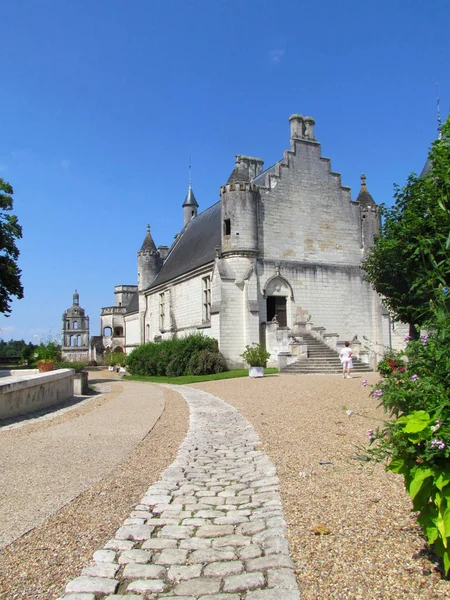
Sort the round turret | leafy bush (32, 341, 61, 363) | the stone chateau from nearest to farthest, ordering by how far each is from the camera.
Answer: leafy bush (32, 341, 61, 363)
the stone chateau
the round turret

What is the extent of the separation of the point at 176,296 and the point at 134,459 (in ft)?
81.5

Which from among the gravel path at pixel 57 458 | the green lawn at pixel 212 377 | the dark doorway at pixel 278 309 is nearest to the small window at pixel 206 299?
the dark doorway at pixel 278 309

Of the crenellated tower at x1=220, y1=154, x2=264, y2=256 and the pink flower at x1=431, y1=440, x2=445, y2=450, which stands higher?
the crenellated tower at x1=220, y1=154, x2=264, y2=256

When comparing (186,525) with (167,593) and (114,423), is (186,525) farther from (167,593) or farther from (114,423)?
(114,423)

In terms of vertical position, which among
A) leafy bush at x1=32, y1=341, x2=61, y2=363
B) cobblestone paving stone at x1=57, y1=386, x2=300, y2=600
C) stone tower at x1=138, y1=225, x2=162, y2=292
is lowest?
cobblestone paving stone at x1=57, y1=386, x2=300, y2=600

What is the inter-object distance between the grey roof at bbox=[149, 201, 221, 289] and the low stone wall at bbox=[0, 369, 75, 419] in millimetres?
13409

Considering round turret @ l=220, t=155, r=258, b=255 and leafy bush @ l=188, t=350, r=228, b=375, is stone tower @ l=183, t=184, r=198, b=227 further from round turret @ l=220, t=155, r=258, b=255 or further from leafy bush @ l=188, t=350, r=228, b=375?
leafy bush @ l=188, t=350, r=228, b=375

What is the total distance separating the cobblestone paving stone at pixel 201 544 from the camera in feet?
9.70

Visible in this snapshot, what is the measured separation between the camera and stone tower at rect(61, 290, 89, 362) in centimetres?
5153

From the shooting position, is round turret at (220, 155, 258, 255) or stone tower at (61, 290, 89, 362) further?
stone tower at (61, 290, 89, 362)

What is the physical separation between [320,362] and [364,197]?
1139cm

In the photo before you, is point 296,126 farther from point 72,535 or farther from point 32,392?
point 72,535

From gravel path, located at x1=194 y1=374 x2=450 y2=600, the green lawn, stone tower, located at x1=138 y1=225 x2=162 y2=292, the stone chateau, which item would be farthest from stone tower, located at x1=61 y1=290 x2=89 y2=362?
gravel path, located at x1=194 y1=374 x2=450 y2=600

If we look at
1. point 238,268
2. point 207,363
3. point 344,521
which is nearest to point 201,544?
point 344,521
